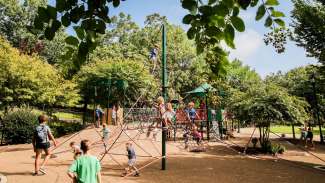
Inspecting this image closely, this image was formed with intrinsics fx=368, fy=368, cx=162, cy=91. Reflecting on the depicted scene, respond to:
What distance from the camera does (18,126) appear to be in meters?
23.5

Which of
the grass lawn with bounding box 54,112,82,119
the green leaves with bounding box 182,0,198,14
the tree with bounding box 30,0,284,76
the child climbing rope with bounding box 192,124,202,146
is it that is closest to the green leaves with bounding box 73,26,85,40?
the tree with bounding box 30,0,284,76

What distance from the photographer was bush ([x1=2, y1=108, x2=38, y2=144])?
2322 centimetres

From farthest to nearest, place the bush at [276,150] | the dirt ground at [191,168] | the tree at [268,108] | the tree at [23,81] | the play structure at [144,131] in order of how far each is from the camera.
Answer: the tree at [23,81], the bush at [276,150], the tree at [268,108], the play structure at [144,131], the dirt ground at [191,168]

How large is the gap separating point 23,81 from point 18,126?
426 cm

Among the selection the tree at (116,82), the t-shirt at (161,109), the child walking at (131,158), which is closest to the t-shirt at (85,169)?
the child walking at (131,158)

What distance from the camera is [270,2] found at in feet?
8.64

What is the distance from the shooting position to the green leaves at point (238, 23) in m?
2.40

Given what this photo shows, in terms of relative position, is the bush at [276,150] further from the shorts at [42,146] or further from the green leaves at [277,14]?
the green leaves at [277,14]

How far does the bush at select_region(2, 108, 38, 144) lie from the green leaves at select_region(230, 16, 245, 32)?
22957 millimetres

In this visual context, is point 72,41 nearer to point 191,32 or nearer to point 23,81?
point 191,32

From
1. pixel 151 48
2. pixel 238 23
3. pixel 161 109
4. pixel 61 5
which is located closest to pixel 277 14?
pixel 238 23

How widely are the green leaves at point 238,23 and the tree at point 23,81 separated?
25059mm

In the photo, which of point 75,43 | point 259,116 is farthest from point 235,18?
point 259,116

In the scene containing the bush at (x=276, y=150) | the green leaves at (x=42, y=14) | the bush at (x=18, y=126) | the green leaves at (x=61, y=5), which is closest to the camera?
the green leaves at (x=42, y=14)
